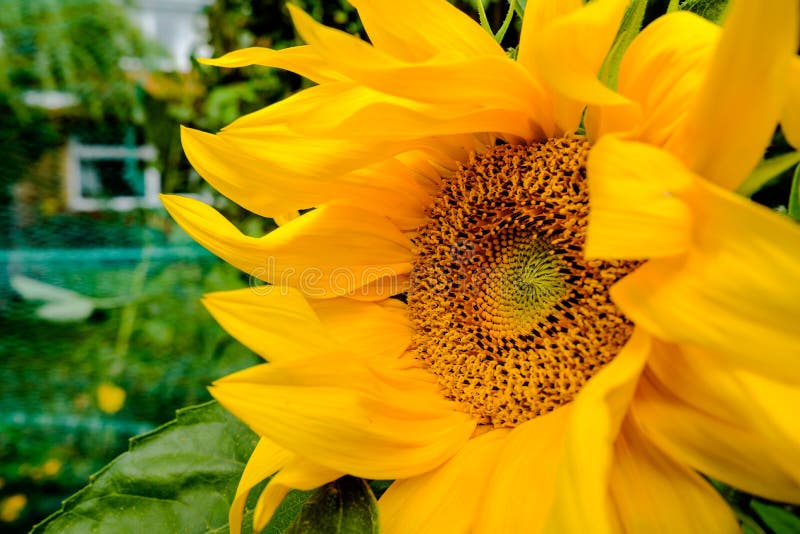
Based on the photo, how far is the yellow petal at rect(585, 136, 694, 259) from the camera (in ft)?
1.09

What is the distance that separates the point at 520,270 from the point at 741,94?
30 cm

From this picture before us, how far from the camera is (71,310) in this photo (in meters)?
1.55

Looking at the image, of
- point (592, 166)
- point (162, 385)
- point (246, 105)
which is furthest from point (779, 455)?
point (162, 385)

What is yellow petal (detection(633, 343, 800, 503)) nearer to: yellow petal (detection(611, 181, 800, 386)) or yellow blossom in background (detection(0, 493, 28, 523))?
yellow petal (detection(611, 181, 800, 386))

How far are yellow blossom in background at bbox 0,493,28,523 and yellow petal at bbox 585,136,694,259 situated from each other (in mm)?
2655

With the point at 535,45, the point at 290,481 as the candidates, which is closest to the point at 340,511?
the point at 290,481

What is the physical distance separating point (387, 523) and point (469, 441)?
0.09 metres

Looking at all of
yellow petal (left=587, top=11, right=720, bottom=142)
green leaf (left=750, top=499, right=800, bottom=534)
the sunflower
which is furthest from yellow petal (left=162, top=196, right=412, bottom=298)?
green leaf (left=750, top=499, right=800, bottom=534)

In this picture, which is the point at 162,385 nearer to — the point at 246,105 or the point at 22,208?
the point at 246,105

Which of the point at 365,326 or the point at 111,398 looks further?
the point at 111,398

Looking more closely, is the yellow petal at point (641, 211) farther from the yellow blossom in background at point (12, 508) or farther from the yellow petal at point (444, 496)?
the yellow blossom in background at point (12, 508)

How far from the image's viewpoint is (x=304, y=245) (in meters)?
0.55

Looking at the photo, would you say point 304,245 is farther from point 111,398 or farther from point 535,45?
point 111,398

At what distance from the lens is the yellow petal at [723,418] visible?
0.99 feet
